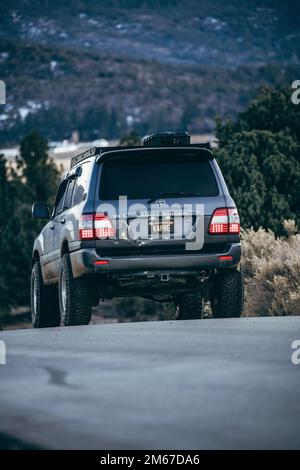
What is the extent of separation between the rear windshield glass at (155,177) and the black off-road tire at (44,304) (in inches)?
125

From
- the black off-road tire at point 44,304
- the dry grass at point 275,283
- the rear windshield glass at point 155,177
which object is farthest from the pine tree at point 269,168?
the rear windshield glass at point 155,177

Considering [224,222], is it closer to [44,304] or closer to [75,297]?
[75,297]

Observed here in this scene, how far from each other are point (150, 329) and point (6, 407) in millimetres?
5750

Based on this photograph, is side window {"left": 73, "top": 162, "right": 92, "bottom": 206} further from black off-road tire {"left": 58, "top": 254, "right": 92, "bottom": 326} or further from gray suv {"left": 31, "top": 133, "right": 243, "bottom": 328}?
black off-road tire {"left": 58, "top": 254, "right": 92, "bottom": 326}

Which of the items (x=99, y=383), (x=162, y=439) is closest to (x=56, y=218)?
(x=99, y=383)

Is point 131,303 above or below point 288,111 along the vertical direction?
below

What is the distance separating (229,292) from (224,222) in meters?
0.97

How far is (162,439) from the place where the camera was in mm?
6898

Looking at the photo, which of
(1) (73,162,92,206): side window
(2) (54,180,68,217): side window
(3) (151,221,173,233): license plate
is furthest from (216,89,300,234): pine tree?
(3) (151,221,173,233): license plate

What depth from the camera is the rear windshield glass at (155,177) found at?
1503 centimetres

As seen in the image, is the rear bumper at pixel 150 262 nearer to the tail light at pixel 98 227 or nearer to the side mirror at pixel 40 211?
the tail light at pixel 98 227

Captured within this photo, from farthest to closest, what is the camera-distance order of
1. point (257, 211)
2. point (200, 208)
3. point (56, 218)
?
point (257, 211), point (56, 218), point (200, 208)

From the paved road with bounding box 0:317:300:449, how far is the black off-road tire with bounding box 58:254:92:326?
221 cm

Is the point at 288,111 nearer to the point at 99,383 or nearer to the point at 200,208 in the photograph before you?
the point at 200,208
